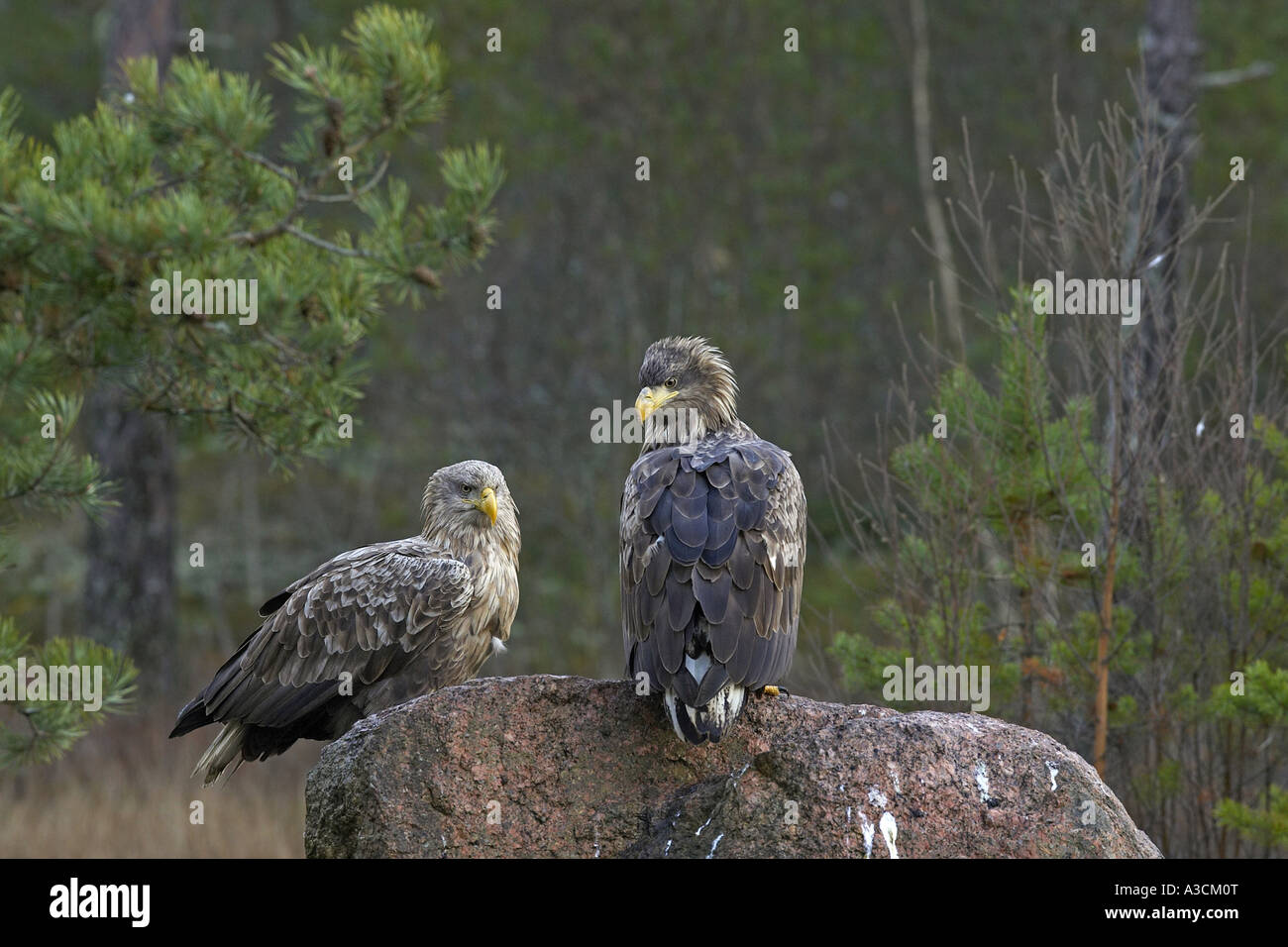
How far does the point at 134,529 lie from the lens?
37.2 ft

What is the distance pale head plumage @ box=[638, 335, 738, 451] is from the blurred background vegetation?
7.21 meters

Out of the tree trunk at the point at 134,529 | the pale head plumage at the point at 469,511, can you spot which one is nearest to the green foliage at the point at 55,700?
the pale head plumage at the point at 469,511

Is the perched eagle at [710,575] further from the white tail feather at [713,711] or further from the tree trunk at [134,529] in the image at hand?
the tree trunk at [134,529]

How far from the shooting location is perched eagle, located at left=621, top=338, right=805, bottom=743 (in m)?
4.22

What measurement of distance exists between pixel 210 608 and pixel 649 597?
11.7 meters

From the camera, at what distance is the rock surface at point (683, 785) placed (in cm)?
399

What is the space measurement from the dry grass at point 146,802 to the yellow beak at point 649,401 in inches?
198

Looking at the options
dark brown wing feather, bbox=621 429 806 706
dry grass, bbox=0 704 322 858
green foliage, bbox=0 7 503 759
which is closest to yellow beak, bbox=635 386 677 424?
dark brown wing feather, bbox=621 429 806 706

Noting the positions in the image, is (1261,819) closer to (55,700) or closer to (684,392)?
(684,392)

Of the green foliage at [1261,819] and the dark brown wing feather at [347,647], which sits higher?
the dark brown wing feather at [347,647]

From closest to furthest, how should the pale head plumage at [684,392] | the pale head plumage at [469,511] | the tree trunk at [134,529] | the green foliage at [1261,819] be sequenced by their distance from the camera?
the pale head plumage at [684,392] < the green foliage at [1261,819] < the pale head plumage at [469,511] < the tree trunk at [134,529]

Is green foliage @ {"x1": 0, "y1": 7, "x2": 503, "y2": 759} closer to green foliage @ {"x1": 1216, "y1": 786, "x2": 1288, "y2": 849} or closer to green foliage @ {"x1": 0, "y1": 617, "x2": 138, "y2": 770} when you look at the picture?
green foliage @ {"x1": 0, "y1": 617, "x2": 138, "y2": 770}

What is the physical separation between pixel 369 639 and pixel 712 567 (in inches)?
72.3
